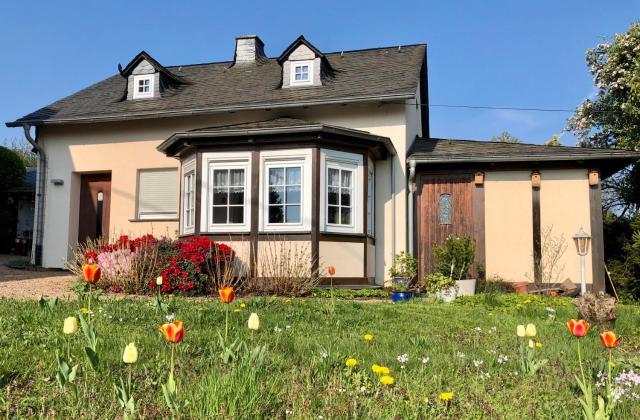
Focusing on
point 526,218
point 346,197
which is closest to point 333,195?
point 346,197

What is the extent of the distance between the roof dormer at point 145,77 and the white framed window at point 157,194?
88.0 inches

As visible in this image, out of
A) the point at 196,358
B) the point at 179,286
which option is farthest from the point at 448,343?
the point at 179,286

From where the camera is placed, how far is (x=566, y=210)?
37.7ft

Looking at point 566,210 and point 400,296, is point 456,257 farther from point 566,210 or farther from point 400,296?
point 566,210

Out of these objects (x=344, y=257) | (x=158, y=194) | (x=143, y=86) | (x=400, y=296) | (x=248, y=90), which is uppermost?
(x=143, y=86)

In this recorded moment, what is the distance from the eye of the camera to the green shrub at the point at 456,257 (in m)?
10.5

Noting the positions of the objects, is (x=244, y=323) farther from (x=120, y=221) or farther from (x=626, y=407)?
(x=120, y=221)

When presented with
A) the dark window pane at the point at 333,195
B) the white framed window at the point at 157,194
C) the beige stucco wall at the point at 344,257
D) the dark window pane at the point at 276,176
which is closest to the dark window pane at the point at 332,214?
the dark window pane at the point at 333,195

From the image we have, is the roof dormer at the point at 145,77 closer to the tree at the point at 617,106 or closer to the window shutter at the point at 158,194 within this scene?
the window shutter at the point at 158,194

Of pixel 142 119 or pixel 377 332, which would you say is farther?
pixel 142 119

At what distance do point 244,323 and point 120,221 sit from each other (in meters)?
9.67

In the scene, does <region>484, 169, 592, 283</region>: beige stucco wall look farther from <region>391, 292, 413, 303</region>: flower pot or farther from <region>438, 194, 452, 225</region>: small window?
<region>391, 292, 413, 303</region>: flower pot

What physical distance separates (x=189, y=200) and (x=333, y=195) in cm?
327

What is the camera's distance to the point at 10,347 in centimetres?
346
